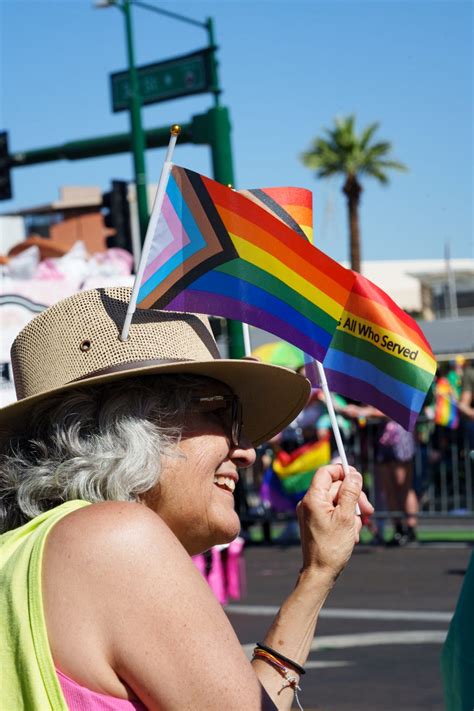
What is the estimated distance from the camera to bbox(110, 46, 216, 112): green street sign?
14539 millimetres

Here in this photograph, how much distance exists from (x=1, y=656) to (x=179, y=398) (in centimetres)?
62

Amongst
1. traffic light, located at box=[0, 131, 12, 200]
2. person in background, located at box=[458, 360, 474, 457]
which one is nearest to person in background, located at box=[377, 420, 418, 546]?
person in background, located at box=[458, 360, 474, 457]

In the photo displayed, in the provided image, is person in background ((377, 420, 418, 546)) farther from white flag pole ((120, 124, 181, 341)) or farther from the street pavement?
white flag pole ((120, 124, 181, 341))

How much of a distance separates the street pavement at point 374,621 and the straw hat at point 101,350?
3.45 m

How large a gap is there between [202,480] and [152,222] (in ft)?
1.67

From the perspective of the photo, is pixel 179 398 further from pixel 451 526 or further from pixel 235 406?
pixel 451 526

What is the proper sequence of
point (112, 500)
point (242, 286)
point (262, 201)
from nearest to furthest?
point (112, 500), point (242, 286), point (262, 201)

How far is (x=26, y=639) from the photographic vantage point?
199cm

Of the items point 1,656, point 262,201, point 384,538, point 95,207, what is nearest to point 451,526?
point 384,538

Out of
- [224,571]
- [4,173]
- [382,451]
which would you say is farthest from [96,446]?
[4,173]

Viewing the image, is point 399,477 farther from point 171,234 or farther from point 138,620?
point 138,620

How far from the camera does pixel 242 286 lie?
2729 mm

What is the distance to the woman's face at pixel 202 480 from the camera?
2.38 meters

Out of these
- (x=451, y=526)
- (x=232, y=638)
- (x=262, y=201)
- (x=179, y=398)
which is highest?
(x=262, y=201)
